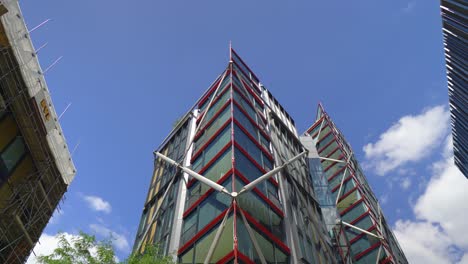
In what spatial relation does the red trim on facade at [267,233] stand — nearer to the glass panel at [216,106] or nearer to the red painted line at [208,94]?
the glass panel at [216,106]

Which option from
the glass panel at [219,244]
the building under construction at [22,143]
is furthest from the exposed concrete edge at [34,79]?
the glass panel at [219,244]

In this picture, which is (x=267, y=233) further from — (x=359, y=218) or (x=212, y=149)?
(x=359, y=218)

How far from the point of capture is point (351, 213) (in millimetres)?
56312

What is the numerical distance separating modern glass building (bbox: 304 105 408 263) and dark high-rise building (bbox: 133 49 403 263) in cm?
861

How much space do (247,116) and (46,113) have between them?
15243 mm

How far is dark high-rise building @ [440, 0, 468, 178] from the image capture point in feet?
200

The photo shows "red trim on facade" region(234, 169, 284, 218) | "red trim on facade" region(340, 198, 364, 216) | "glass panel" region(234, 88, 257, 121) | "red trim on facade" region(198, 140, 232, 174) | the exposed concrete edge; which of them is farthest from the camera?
"red trim on facade" region(340, 198, 364, 216)

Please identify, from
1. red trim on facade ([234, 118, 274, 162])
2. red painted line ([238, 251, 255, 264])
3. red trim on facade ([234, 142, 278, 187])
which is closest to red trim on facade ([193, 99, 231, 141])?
red trim on facade ([234, 118, 274, 162])

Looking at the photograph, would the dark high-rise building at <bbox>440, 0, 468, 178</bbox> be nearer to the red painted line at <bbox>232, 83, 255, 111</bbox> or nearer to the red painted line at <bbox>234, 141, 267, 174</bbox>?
the red painted line at <bbox>232, 83, 255, 111</bbox>

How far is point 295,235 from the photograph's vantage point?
79.8 feet

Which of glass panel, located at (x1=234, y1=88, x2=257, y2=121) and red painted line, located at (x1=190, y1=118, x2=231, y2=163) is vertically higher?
glass panel, located at (x1=234, y1=88, x2=257, y2=121)

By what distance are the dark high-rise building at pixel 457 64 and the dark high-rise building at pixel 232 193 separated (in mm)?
41190

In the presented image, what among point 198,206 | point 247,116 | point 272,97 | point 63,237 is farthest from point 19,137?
point 272,97

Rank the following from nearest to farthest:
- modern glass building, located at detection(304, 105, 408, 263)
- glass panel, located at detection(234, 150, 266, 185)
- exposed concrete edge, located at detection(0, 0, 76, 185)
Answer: exposed concrete edge, located at detection(0, 0, 76, 185) < glass panel, located at detection(234, 150, 266, 185) < modern glass building, located at detection(304, 105, 408, 263)
